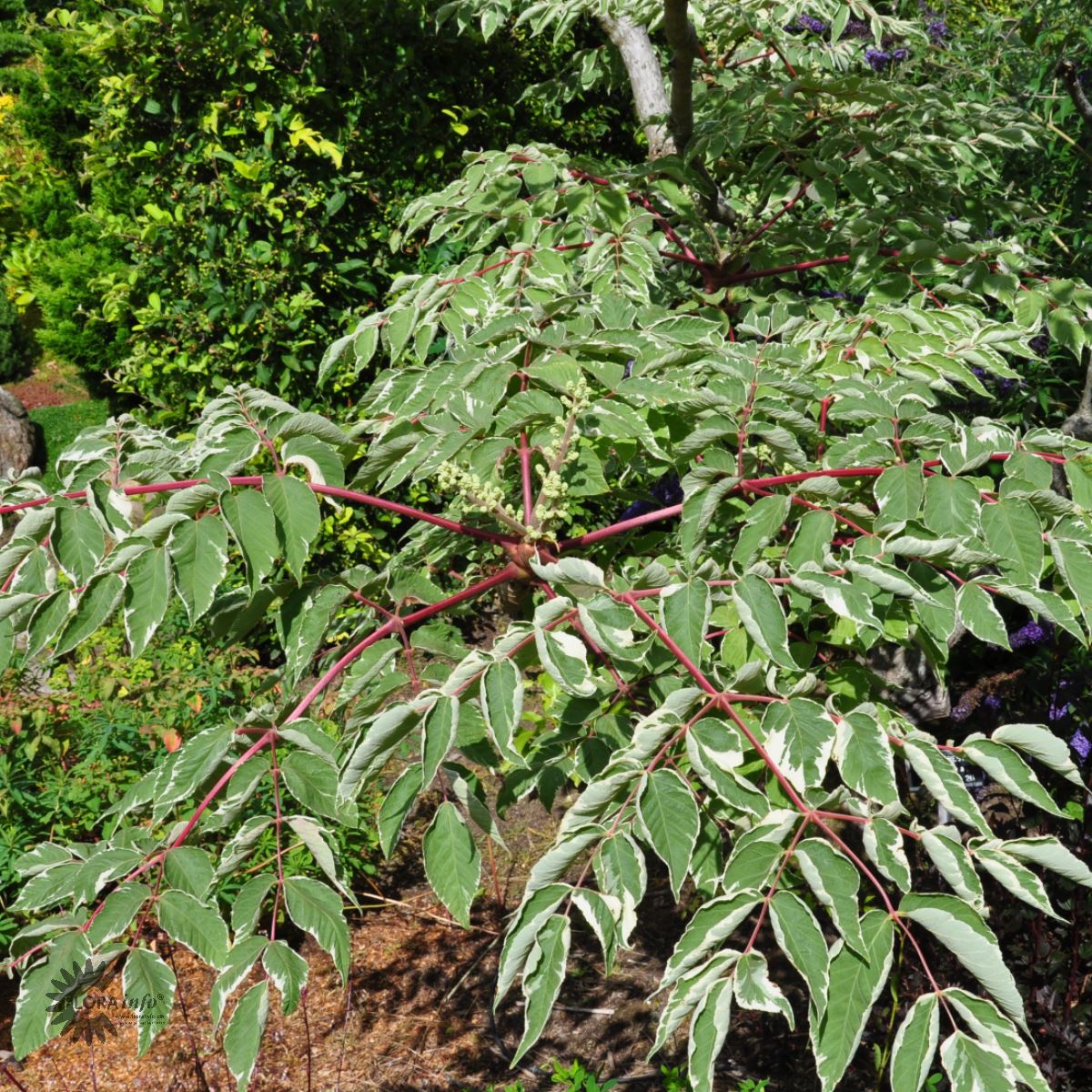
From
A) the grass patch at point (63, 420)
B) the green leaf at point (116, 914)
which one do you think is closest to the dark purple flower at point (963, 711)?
the green leaf at point (116, 914)

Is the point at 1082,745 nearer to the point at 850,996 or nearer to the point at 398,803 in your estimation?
the point at 850,996

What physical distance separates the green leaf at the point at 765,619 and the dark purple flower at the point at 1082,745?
5.10ft

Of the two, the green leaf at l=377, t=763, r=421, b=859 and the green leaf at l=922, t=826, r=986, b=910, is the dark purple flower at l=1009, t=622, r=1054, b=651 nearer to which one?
the green leaf at l=922, t=826, r=986, b=910

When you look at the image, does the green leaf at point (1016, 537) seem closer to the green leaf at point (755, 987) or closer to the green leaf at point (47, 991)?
the green leaf at point (755, 987)

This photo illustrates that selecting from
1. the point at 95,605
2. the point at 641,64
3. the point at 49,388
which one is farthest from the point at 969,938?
the point at 49,388

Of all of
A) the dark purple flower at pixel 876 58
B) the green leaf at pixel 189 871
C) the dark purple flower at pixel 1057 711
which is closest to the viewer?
the green leaf at pixel 189 871

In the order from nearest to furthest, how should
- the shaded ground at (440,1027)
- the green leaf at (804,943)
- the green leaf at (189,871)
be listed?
the green leaf at (804,943), the green leaf at (189,871), the shaded ground at (440,1027)

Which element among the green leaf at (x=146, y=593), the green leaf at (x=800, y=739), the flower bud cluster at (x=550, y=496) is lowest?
the green leaf at (x=800, y=739)

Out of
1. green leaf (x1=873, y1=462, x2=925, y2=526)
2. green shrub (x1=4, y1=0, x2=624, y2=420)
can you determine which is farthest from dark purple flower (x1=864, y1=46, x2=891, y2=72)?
green leaf (x1=873, y1=462, x2=925, y2=526)

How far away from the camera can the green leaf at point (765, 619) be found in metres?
1.34

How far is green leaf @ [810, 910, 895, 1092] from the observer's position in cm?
115

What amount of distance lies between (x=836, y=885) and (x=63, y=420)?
745 centimetres

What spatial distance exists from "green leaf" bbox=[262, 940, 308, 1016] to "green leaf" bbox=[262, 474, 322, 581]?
0.47 metres

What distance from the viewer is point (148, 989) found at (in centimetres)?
129
